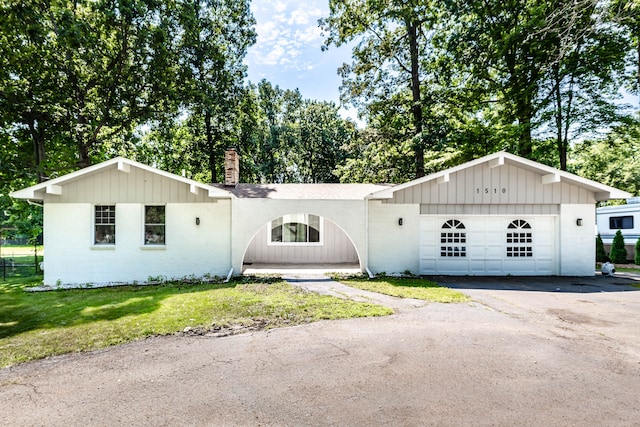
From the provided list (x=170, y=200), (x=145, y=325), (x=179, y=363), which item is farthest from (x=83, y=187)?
(x=179, y=363)

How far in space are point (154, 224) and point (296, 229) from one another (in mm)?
5563

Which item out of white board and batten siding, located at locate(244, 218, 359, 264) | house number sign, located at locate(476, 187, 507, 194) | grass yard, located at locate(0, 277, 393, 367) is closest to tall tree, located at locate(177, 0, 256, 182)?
white board and batten siding, located at locate(244, 218, 359, 264)

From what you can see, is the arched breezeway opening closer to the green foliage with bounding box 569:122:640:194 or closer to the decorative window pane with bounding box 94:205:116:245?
the decorative window pane with bounding box 94:205:116:245

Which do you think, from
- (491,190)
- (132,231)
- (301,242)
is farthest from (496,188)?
(132,231)

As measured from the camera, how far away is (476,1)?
50.8ft

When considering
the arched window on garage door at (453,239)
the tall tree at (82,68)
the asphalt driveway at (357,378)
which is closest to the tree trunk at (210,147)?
the tall tree at (82,68)

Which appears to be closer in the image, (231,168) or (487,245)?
(487,245)

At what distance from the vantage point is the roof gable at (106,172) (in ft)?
31.7

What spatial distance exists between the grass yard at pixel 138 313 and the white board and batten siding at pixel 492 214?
523 centimetres

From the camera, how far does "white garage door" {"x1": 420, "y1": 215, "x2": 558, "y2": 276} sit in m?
11.1

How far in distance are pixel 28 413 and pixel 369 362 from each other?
3723 mm

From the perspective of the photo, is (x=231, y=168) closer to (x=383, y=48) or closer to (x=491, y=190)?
(x=491, y=190)

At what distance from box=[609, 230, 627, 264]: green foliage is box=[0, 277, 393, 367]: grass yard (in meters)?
16.3

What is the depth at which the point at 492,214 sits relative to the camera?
Answer: 36.0 ft
